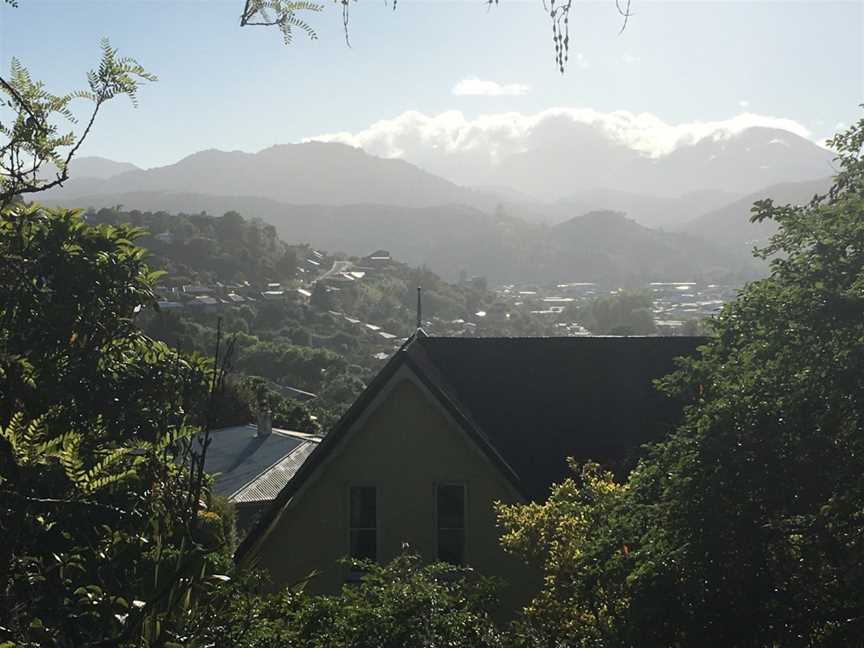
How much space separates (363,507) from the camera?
514 inches

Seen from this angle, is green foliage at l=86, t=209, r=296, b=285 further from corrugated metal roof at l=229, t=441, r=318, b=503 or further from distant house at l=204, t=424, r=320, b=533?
corrugated metal roof at l=229, t=441, r=318, b=503

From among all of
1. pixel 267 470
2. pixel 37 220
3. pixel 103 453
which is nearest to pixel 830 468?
pixel 103 453

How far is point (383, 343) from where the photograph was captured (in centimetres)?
11469

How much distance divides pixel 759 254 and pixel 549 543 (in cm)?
360

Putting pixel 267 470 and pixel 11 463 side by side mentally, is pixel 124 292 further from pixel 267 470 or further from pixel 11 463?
pixel 267 470

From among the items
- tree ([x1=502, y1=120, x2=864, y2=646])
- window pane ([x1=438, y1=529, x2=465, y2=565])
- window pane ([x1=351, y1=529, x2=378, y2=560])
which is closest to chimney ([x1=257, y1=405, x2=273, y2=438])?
window pane ([x1=351, y1=529, x2=378, y2=560])

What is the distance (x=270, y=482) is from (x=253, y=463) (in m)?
2.95

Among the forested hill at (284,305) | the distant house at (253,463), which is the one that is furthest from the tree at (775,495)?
the forested hill at (284,305)

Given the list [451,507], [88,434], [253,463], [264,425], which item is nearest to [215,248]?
[264,425]

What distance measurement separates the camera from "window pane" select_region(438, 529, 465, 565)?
12.7 metres

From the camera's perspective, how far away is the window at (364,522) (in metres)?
12.9

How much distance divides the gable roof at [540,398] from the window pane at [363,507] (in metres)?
0.80

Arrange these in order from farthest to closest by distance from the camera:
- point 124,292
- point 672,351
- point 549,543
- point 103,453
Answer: point 672,351, point 549,543, point 124,292, point 103,453

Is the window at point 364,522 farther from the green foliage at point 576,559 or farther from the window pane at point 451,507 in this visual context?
the green foliage at point 576,559
